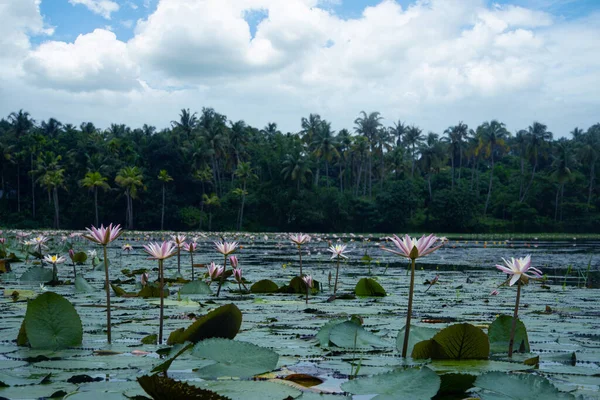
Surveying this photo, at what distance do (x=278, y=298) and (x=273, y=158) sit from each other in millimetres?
48609

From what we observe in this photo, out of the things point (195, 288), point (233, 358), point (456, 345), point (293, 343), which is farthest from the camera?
point (195, 288)

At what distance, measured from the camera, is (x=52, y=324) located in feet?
7.20

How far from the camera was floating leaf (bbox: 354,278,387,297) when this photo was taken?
457 cm

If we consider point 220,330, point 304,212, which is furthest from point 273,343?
point 304,212

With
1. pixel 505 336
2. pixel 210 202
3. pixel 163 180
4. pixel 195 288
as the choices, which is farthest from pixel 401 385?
pixel 210 202

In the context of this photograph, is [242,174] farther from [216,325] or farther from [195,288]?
[216,325]

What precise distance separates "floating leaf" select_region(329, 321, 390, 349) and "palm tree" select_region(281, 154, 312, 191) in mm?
47108

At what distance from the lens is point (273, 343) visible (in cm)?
242

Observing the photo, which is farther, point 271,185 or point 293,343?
point 271,185

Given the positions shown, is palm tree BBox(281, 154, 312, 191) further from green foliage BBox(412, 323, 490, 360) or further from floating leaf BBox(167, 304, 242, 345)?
green foliage BBox(412, 323, 490, 360)

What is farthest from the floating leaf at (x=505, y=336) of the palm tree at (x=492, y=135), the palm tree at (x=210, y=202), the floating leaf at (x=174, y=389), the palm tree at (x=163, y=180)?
the palm tree at (x=492, y=135)

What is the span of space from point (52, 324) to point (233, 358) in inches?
33.0

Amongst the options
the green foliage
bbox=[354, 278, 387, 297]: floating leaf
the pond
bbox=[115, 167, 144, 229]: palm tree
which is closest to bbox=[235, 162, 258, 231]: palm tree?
bbox=[115, 167, 144, 229]: palm tree

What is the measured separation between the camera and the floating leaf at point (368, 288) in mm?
4570
